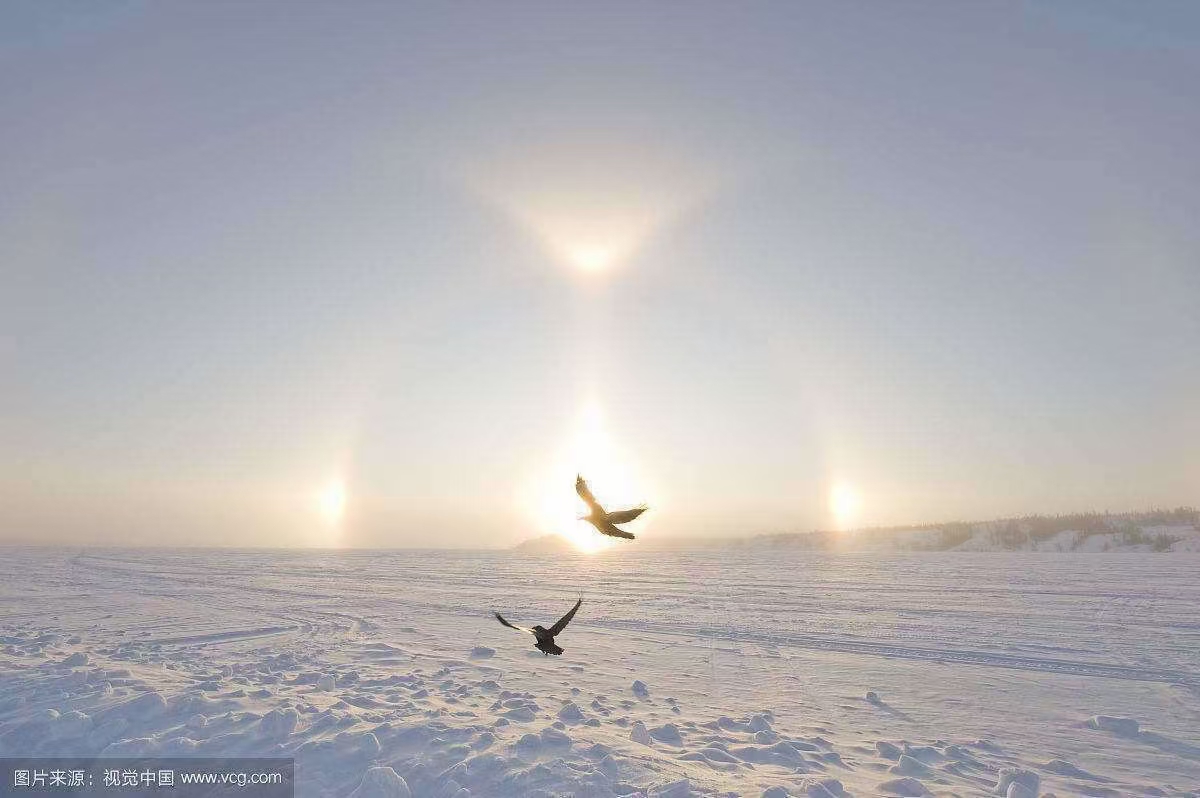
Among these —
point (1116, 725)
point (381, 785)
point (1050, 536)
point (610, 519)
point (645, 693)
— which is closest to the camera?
point (610, 519)

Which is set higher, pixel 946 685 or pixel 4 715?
pixel 4 715

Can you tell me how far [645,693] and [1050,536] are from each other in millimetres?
52748

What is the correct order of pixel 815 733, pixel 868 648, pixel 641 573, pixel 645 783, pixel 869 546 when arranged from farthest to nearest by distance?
pixel 869 546 < pixel 641 573 < pixel 868 648 < pixel 815 733 < pixel 645 783

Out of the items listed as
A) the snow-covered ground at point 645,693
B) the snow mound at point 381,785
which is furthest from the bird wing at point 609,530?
the snow mound at point 381,785

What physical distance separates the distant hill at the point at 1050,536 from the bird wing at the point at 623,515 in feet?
158

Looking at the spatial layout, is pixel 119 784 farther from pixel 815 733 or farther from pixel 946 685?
pixel 946 685

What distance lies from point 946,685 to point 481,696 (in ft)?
24.1

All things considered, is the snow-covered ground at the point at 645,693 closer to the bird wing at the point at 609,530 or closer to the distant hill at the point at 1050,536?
the bird wing at the point at 609,530

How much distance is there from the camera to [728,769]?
22.6 feet

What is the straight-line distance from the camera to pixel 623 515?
14.0 feet

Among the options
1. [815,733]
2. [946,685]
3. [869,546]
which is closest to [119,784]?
[815,733]

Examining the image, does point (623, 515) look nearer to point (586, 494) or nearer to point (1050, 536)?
point (586, 494)

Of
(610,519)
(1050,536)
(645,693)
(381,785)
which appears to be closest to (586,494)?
(610,519)

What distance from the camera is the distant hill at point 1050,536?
137 ft
